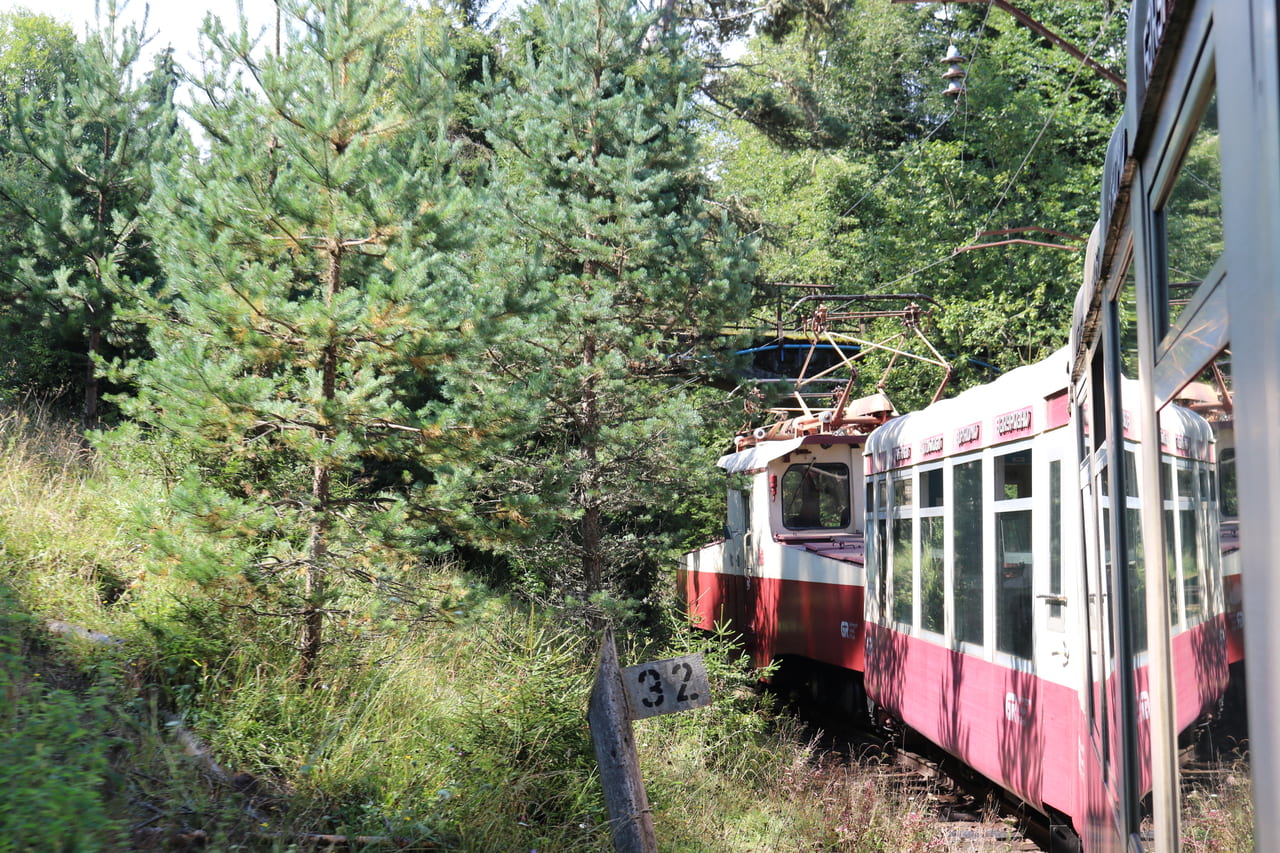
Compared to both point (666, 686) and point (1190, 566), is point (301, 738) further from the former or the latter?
point (1190, 566)

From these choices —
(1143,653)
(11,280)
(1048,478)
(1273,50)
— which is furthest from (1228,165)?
(11,280)

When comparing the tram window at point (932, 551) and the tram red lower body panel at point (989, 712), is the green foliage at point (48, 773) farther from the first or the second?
the tram window at point (932, 551)

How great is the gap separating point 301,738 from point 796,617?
7266mm

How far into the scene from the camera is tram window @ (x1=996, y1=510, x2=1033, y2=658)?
648 centimetres

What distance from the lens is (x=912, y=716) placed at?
8859 millimetres

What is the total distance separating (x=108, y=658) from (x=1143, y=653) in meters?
6.11

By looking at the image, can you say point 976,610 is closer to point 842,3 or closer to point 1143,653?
point 1143,653

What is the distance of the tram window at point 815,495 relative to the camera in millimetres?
13375

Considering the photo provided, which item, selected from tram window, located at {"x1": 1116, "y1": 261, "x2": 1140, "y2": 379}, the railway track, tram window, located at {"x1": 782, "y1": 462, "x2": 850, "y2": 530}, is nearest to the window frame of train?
tram window, located at {"x1": 782, "y1": 462, "x2": 850, "y2": 530}

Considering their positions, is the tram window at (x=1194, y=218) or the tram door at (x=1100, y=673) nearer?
the tram window at (x=1194, y=218)

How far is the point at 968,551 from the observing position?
7.48 metres

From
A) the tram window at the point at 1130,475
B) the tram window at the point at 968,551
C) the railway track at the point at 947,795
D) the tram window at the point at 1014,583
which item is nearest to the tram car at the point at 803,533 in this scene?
the railway track at the point at 947,795

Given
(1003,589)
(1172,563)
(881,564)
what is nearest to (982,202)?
(881,564)

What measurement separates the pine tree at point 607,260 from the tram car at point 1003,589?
11.0ft
